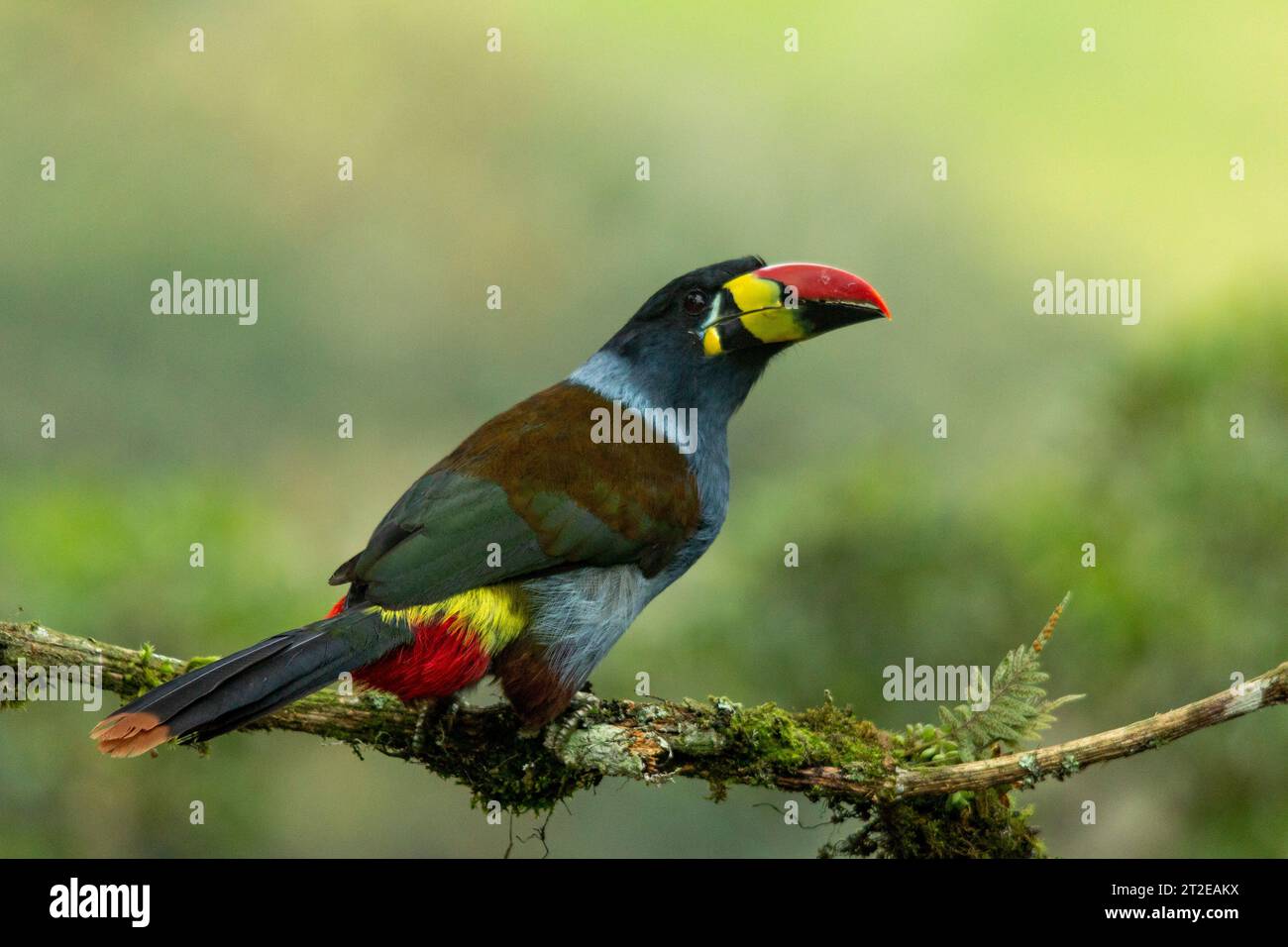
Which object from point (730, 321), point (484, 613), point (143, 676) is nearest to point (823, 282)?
point (730, 321)

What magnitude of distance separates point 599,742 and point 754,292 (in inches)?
56.2

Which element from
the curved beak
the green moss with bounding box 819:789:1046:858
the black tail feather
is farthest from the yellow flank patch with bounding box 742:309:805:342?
the black tail feather

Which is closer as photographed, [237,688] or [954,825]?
[237,688]

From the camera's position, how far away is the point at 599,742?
3504mm

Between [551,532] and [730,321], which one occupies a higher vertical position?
[730,321]

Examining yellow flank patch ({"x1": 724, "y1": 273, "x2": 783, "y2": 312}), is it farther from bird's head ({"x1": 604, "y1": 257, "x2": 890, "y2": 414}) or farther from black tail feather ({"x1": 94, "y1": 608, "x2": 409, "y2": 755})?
black tail feather ({"x1": 94, "y1": 608, "x2": 409, "y2": 755})

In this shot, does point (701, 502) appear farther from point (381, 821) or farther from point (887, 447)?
point (381, 821)

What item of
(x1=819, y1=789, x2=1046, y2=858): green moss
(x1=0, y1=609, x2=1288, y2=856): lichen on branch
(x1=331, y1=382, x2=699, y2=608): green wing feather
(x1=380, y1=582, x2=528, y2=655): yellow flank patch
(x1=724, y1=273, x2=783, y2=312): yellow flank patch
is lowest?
(x1=819, y1=789, x2=1046, y2=858): green moss

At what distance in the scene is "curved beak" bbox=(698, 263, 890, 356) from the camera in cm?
406

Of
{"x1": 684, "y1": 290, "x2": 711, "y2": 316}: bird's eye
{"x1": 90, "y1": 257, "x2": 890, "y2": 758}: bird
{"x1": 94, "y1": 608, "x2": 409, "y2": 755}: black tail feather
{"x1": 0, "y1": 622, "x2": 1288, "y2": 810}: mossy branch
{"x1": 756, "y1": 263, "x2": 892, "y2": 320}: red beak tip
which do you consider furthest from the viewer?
{"x1": 684, "y1": 290, "x2": 711, "y2": 316}: bird's eye

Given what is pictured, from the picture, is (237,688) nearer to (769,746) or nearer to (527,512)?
(527,512)

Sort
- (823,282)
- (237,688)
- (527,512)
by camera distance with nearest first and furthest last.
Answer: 1. (237,688)
2. (527,512)
3. (823,282)

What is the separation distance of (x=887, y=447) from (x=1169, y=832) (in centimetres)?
168
